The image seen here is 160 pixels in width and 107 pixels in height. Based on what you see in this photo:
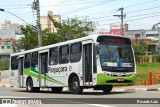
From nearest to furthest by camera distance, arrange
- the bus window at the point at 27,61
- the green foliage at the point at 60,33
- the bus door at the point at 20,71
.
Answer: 1. the bus window at the point at 27,61
2. the bus door at the point at 20,71
3. the green foliage at the point at 60,33

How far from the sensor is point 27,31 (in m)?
64.6

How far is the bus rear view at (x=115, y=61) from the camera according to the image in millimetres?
20109

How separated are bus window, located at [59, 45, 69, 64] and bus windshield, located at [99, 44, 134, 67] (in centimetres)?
303

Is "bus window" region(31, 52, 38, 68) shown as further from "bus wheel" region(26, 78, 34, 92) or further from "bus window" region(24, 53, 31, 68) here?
"bus wheel" region(26, 78, 34, 92)

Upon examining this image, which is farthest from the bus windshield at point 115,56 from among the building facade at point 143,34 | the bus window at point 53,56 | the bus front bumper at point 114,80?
the building facade at point 143,34

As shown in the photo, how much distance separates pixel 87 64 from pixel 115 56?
1.51 meters

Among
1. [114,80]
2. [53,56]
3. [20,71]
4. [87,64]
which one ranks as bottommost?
[114,80]

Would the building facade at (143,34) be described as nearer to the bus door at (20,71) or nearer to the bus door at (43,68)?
the bus door at (20,71)

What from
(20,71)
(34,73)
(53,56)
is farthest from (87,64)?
(20,71)

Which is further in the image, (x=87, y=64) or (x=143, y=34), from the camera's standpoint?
(x=143, y=34)

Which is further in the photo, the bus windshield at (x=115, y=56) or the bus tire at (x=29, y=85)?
the bus tire at (x=29, y=85)

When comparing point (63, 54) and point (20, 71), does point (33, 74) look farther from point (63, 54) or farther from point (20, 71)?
point (63, 54)

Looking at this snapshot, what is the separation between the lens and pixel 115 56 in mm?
20500

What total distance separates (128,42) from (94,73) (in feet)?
9.28
